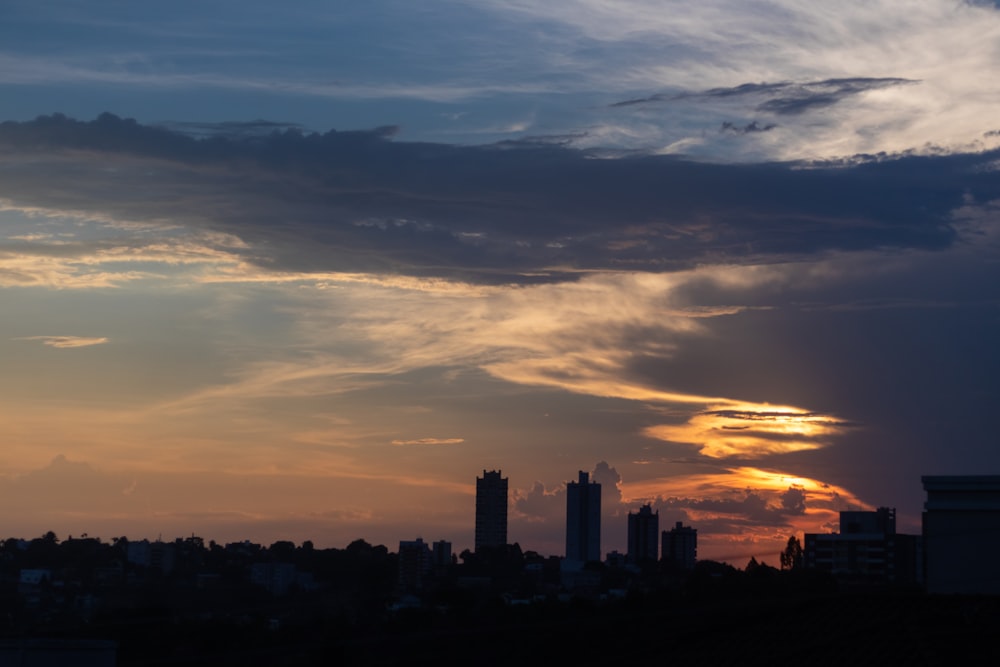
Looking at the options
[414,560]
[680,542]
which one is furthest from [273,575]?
[680,542]

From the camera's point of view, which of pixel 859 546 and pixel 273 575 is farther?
pixel 859 546

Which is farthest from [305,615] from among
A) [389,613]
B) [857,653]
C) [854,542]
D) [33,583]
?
[854,542]

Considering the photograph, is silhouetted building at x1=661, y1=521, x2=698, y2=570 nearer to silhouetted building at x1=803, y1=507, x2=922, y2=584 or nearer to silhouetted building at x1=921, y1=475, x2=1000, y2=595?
silhouetted building at x1=803, y1=507, x2=922, y2=584

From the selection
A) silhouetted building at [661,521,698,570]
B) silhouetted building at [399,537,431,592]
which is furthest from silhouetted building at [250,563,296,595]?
silhouetted building at [661,521,698,570]

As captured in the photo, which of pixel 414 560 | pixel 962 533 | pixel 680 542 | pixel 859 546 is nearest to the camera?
pixel 962 533

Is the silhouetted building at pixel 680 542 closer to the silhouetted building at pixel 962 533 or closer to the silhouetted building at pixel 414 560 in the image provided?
the silhouetted building at pixel 414 560

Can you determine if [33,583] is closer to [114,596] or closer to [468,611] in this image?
[114,596]

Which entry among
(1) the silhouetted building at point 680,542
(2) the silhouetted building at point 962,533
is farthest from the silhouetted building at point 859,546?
(2) the silhouetted building at point 962,533

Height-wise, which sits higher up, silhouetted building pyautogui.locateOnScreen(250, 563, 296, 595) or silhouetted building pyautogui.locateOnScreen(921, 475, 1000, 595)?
silhouetted building pyautogui.locateOnScreen(921, 475, 1000, 595)

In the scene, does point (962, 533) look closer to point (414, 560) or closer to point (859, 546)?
point (414, 560)
